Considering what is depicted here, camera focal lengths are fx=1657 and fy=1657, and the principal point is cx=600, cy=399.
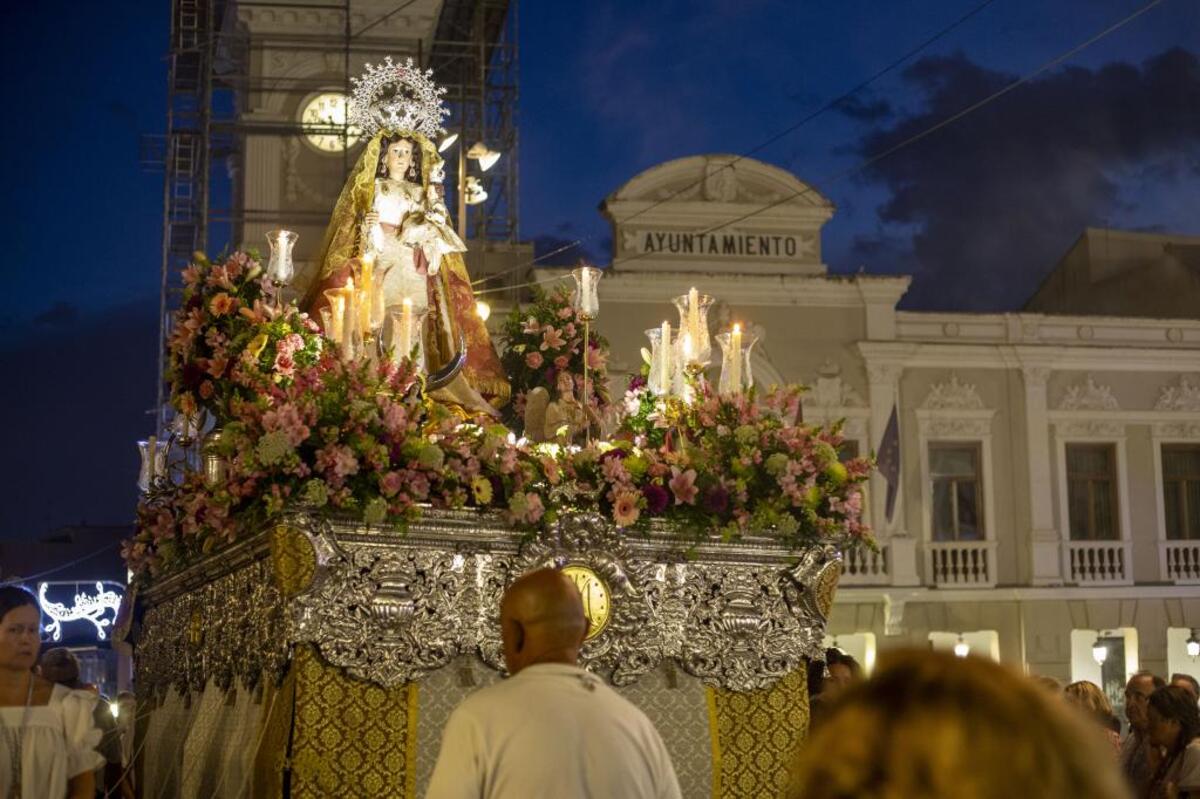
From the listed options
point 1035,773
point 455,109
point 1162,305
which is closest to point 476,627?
point 1035,773

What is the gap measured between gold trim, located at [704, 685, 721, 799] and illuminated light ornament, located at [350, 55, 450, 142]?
3497 millimetres

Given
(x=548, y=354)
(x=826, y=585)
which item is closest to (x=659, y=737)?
(x=826, y=585)

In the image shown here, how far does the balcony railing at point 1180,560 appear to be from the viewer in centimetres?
2181

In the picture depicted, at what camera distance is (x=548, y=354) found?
376 inches

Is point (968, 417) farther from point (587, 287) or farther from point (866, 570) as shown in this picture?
point (587, 287)

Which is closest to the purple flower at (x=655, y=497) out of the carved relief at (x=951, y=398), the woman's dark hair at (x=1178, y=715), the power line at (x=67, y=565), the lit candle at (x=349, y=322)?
the lit candle at (x=349, y=322)

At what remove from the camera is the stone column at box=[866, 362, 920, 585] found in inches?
824

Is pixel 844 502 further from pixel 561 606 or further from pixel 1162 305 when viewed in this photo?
pixel 1162 305

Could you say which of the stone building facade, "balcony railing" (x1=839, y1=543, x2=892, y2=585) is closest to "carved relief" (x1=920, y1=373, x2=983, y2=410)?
the stone building facade

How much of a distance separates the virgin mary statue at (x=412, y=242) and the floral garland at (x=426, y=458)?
→ 847 millimetres

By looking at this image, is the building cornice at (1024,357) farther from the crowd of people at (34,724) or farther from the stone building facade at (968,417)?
the crowd of people at (34,724)

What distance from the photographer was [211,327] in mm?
7562

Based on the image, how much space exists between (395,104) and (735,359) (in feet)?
8.37

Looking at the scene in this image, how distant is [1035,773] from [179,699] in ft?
24.1
